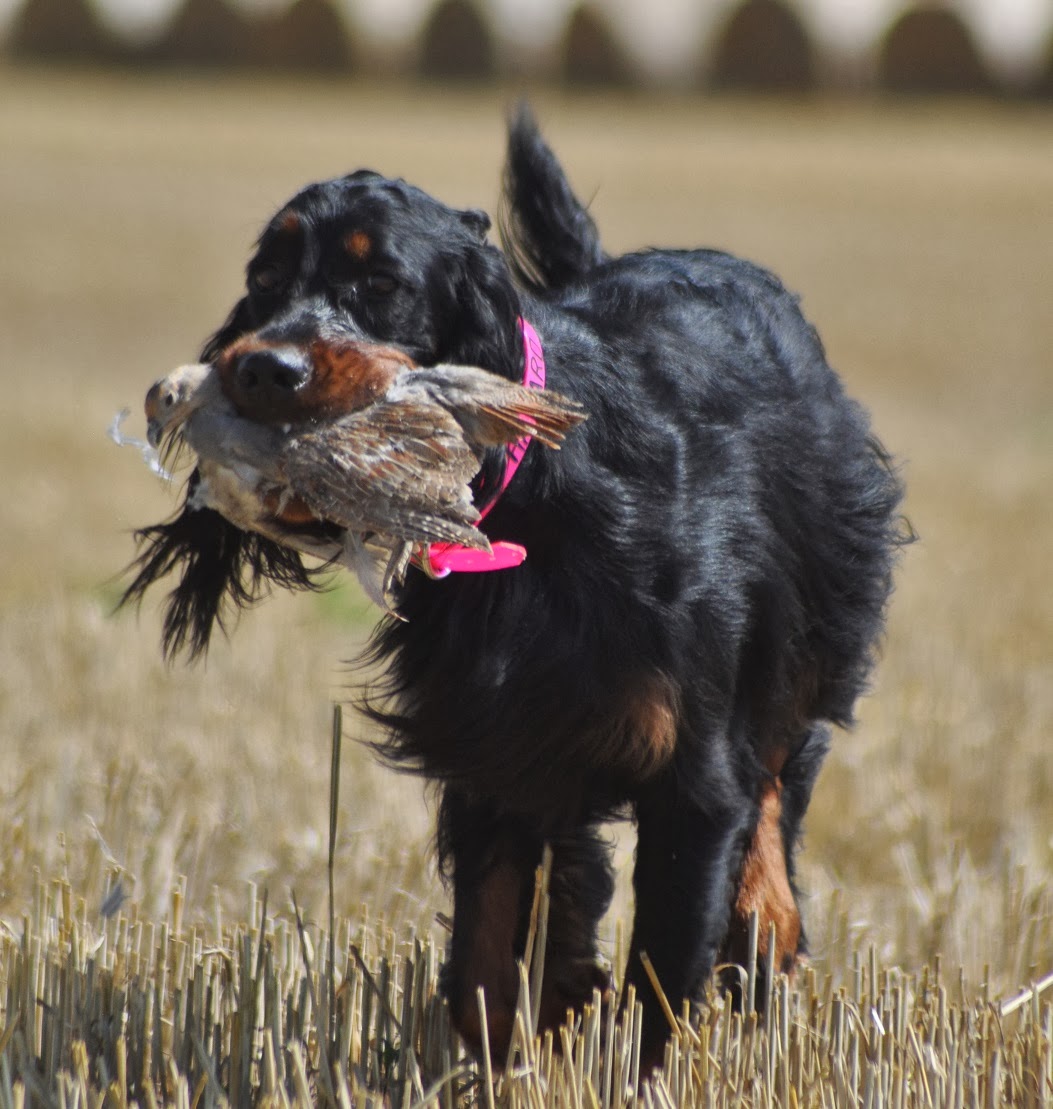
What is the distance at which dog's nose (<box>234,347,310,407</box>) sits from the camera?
2.37 metres

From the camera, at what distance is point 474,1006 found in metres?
3.01

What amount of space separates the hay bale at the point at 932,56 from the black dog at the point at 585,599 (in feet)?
86.2

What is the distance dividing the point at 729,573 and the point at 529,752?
51cm

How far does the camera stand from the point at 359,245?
2709mm

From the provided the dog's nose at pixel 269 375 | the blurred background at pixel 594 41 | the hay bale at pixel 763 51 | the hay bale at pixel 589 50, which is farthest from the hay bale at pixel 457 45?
the dog's nose at pixel 269 375

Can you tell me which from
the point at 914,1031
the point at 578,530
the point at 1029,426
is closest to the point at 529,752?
the point at 578,530

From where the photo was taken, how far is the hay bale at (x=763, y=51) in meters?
27.6

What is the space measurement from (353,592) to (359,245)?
4.31 m

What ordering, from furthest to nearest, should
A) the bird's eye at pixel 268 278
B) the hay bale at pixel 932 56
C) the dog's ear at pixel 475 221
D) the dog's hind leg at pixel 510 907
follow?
1. the hay bale at pixel 932 56
2. the dog's hind leg at pixel 510 907
3. the dog's ear at pixel 475 221
4. the bird's eye at pixel 268 278

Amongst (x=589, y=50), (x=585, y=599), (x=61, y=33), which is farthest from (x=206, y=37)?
(x=585, y=599)

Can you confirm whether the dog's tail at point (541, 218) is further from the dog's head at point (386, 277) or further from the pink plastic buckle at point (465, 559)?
the pink plastic buckle at point (465, 559)

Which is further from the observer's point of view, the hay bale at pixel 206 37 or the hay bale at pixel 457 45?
the hay bale at pixel 457 45

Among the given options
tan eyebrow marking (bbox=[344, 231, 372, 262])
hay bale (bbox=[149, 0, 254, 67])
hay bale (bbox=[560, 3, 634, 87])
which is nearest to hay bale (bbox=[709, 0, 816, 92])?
hay bale (bbox=[560, 3, 634, 87])

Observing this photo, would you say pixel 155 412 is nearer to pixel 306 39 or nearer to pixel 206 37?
pixel 306 39
